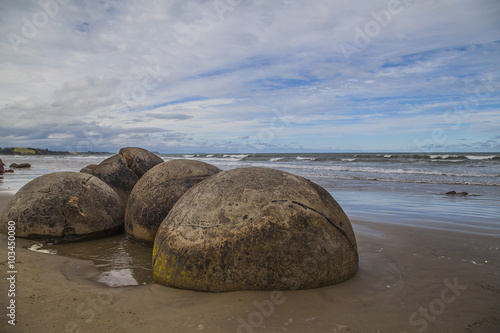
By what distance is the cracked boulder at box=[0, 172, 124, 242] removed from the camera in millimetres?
5012

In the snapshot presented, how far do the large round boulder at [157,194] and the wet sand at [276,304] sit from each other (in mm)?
1041

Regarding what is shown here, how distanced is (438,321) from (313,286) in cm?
104

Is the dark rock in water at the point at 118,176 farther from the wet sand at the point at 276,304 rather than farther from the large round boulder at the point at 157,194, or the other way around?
the wet sand at the point at 276,304

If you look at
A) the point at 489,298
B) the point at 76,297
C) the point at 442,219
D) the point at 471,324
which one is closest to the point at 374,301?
the point at 471,324

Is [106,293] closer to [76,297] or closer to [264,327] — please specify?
[76,297]

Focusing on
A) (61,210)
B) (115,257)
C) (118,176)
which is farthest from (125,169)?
(115,257)

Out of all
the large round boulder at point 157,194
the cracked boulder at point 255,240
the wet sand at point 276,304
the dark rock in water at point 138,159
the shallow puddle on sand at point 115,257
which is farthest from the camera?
the dark rock in water at point 138,159

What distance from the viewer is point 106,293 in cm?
322

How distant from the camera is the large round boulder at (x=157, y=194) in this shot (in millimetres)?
4934

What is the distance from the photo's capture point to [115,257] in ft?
14.9

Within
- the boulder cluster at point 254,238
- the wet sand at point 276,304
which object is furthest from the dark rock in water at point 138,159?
the boulder cluster at point 254,238

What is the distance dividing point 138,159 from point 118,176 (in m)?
0.62

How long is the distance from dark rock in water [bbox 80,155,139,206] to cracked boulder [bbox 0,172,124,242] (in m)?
1.82

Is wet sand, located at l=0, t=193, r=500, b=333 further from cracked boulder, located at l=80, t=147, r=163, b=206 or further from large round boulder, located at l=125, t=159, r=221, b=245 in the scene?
cracked boulder, located at l=80, t=147, r=163, b=206
